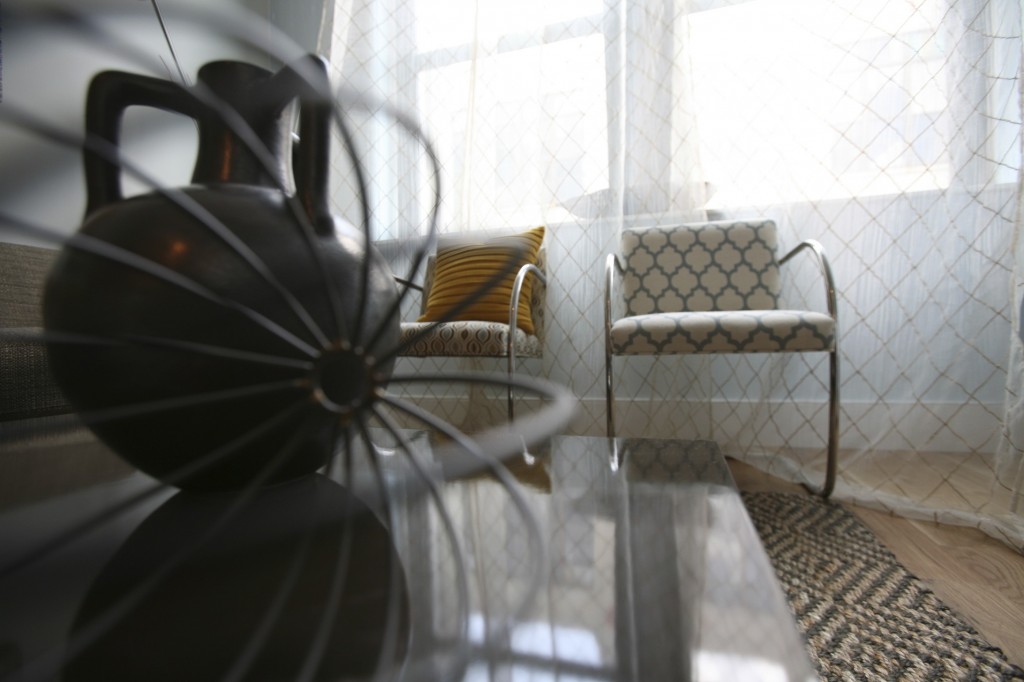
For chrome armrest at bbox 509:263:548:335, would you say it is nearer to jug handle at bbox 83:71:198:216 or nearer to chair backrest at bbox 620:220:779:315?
chair backrest at bbox 620:220:779:315

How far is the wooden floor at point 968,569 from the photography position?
0.65 meters

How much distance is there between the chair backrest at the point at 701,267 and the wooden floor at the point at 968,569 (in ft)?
2.10

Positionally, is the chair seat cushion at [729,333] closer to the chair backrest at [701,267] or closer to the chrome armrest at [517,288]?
the chrome armrest at [517,288]

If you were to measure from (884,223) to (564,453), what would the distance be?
1403 millimetres

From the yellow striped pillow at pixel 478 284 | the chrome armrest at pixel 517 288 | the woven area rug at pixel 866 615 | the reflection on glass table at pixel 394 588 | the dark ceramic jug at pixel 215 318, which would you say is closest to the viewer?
the reflection on glass table at pixel 394 588

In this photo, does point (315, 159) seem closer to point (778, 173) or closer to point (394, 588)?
point (394, 588)

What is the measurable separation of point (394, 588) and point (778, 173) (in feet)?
5.59

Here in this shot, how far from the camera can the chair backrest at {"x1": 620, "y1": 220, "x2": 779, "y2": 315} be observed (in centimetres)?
150

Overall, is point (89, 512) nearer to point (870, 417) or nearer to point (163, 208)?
point (163, 208)

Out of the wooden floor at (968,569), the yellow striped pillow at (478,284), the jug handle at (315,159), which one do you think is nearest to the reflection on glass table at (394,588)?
the jug handle at (315,159)

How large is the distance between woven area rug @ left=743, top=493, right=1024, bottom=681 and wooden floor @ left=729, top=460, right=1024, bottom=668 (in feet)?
0.08

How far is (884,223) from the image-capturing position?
1473mm

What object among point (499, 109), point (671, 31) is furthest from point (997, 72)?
point (499, 109)

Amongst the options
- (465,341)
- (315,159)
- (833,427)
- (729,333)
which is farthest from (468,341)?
(315,159)
